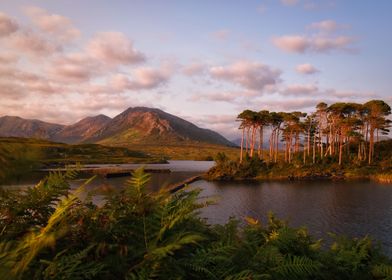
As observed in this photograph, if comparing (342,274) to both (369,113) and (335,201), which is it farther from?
(369,113)

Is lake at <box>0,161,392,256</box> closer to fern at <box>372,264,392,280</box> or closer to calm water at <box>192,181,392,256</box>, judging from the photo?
calm water at <box>192,181,392,256</box>

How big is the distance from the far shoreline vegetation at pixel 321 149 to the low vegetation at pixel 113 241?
59.4m

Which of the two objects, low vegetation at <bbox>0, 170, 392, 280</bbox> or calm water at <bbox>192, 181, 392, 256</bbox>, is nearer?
low vegetation at <bbox>0, 170, 392, 280</bbox>

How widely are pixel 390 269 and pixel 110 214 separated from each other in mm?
3335

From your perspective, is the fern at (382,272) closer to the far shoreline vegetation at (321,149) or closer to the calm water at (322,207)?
the calm water at (322,207)

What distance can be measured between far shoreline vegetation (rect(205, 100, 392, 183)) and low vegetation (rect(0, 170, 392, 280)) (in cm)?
5939

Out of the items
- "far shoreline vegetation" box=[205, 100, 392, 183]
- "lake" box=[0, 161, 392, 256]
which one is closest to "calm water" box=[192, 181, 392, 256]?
"lake" box=[0, 161, 392, 256]

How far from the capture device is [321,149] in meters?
72.0

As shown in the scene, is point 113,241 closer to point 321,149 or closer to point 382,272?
point 382,272

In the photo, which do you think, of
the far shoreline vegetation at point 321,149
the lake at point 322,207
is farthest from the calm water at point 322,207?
the far shoreline vegetation at point 321,149

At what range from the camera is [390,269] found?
3803mm

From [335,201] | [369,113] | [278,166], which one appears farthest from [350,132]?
[335,201]

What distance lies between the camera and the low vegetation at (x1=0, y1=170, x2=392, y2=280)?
180 cm

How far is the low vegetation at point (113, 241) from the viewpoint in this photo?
1801mm
